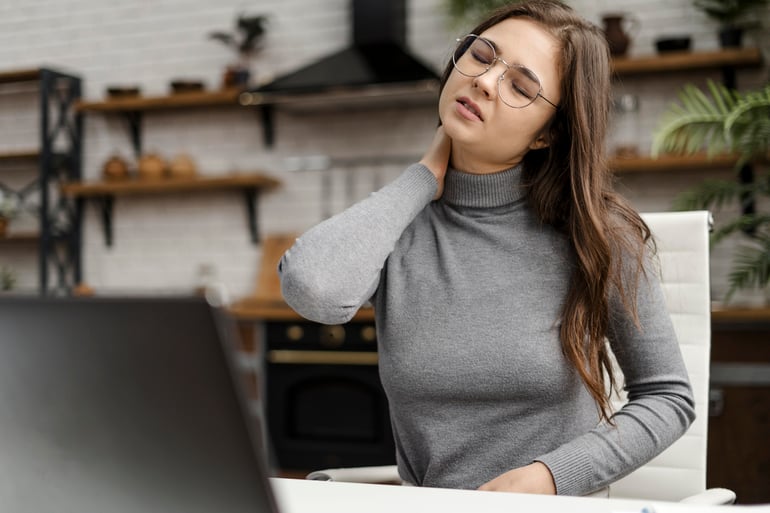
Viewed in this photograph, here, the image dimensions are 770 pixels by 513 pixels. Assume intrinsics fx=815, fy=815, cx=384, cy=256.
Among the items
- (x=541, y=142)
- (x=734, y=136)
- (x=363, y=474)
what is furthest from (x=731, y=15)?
(x=363, y=474)

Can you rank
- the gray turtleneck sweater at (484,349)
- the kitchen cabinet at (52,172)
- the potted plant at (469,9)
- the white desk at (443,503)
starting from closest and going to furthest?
the white desk at (443,503) → the gray turtleneck sweater at (484,349) → the potted plant at (469,9) → the kitchen cabinet at (52,172)

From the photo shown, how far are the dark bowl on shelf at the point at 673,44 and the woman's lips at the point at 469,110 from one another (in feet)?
8.15

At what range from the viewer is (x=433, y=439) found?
1187 mm

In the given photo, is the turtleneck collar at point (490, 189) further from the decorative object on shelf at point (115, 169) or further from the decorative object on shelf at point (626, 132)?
the decorative object on shelf at point (115, 169)

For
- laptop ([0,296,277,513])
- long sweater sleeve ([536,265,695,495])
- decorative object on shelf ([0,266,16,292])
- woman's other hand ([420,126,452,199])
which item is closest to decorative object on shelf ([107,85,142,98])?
decorative object on shelf ([0,266,16,292])

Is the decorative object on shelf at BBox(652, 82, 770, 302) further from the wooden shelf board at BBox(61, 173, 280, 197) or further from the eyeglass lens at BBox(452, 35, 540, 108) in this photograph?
the wooden shelf board at BBox(61, 173, 280, 197)

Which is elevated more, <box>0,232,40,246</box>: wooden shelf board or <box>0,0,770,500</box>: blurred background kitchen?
<box>0,0,770,500</box>: blurred background kitchen

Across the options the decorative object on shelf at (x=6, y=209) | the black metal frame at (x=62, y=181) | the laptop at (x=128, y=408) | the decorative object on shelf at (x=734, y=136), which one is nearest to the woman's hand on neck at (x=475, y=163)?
the laptop at (x=128, y=408)

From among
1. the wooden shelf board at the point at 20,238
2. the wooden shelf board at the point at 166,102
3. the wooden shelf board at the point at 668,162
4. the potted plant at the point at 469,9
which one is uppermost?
the potted plant at the point at 469,9

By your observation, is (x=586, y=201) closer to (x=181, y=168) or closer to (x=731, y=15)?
(x=731, y=15)

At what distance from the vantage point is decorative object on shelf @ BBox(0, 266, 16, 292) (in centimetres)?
443

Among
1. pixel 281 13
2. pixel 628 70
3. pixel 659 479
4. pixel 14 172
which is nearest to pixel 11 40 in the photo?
pixel 14 172

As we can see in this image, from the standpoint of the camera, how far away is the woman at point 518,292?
1.15 meters

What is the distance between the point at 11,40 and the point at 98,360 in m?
4.85
